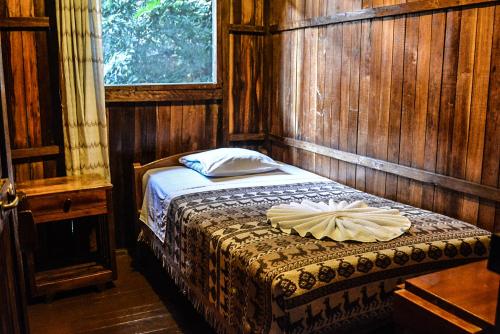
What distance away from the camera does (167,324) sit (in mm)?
2762

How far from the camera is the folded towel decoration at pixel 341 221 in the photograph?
7.09 feet

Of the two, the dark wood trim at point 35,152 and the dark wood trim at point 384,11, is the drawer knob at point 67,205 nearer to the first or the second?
the dark wood trim at point 35,152

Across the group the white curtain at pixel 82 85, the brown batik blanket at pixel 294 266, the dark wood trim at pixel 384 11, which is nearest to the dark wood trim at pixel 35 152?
the white curtain at pixel 82 85

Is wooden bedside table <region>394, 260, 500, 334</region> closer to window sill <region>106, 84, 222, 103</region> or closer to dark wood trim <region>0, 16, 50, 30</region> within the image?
window sill <region>106, 84, 222, 103</region>

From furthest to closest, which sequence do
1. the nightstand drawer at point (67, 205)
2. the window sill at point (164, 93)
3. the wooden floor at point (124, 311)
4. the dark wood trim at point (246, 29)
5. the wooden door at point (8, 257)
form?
the dark wood trim at point (246, 29)
the window sill at point (164, 93)
the nightstand drawer at point (67, 205)
the wooden floor at point (124, 311)
the wooden door at point (8, 257)

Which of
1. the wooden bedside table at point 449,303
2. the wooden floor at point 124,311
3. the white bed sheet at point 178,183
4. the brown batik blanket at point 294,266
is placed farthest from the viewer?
the white bed sheet at point 178,183

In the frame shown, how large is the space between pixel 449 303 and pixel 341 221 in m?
0.82

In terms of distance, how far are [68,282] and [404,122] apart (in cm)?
214

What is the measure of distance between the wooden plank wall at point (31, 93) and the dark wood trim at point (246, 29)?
1.29 meters

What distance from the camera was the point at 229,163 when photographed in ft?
11.1

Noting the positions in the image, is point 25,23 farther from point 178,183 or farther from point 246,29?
point 246,29

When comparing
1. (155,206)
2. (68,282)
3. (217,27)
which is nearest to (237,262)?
(155,206)

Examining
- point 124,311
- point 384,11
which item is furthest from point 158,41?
point 124,311

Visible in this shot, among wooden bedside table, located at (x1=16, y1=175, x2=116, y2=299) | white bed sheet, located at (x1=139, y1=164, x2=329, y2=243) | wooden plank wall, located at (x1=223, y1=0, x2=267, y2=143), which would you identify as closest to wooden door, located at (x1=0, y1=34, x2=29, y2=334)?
wooden bedside table, located at (x1=16, y1=175, x2=116, y2=299)
